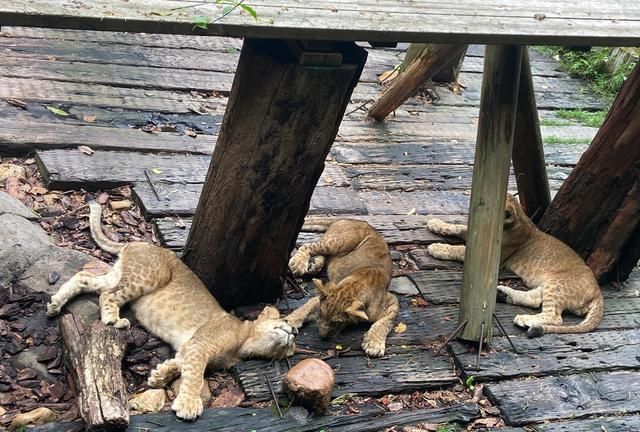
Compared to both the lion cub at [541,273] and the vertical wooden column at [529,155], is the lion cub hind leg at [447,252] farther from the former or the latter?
Answer: the vertical wooden column at [529,155]

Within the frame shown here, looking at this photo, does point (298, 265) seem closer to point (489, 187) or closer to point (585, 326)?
point (489, 187)

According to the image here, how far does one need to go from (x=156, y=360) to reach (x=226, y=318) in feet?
1.52

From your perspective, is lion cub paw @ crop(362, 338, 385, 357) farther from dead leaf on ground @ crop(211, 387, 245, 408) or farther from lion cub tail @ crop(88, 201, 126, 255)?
lion cub tail @ crop(88, 201, 126, 255)

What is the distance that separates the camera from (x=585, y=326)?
18.6ft

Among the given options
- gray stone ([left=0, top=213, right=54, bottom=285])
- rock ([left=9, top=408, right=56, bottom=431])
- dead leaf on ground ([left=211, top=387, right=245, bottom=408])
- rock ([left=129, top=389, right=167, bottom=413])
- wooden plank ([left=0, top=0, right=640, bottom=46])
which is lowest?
rock ([left=9, top=408, right=56, bottom=431])

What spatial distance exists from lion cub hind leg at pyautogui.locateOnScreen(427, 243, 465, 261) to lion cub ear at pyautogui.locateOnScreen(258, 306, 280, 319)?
1642mm

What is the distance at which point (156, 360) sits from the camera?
4.71 metres

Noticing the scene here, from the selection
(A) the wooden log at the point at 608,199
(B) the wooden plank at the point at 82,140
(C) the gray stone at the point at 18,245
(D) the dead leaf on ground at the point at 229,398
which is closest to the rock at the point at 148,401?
(D) the dead leaf on ground at the point at 229,398

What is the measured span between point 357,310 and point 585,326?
1642 mm

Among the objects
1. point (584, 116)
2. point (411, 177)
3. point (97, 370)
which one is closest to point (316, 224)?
point (411, 177)

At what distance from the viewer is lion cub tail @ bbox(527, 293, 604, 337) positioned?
18.0 feet

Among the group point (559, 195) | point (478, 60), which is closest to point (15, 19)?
point (559, 195)

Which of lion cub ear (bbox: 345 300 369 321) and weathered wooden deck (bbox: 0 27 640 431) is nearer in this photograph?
weathered wooden deck (bbox: 0 27 640 431)

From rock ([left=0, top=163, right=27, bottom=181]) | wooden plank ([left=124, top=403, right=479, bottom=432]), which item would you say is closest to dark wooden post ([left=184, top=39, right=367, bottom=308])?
wooden plank ([left=124, top=403, right=479, bottom=432])
